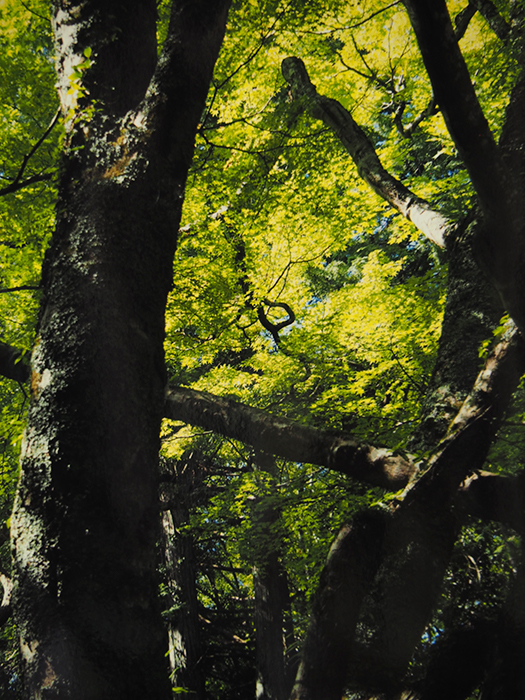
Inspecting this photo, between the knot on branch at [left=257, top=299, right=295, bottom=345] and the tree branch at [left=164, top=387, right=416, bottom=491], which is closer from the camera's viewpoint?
the tree branch at [left=164, top=387, right=416, bottom=491]

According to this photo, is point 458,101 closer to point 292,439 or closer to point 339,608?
point 292,439

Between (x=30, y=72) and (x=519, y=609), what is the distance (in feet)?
24.2

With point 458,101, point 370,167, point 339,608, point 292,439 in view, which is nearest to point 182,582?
point 292,439

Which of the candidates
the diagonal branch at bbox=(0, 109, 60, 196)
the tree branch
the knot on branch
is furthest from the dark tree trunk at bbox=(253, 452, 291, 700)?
the diagonal branch at bbox=(0, 109, 60, 196)

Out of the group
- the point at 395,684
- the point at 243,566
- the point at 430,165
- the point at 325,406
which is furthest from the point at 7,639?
the point at 430,165

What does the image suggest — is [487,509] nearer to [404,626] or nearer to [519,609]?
[519,609]

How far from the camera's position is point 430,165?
12648 mm

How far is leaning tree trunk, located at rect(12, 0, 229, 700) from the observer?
4.60 feet

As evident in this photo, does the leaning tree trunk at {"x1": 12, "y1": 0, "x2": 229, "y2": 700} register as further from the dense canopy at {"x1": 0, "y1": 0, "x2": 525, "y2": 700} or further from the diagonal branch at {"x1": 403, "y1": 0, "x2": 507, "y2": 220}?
the diagonal branch at {"x1": 403, "y1": 0, "x2": 507, "y2": 220}

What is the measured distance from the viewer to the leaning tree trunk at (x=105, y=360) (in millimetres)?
1401

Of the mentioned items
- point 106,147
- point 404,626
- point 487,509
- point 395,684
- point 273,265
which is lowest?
point 395,684

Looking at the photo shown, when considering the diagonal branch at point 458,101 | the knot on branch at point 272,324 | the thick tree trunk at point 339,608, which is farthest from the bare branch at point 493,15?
the thick tree trunk at point 339,608

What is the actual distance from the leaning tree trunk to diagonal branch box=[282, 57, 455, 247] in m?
2.78

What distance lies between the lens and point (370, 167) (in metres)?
5.12
